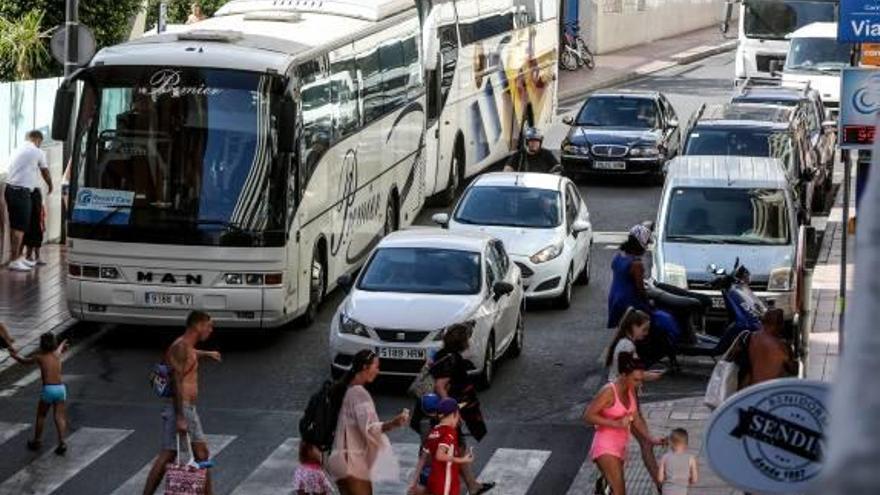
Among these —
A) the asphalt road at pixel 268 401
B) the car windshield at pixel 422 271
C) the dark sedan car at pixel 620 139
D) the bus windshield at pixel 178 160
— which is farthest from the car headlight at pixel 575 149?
the car windshield at pixel 422 271

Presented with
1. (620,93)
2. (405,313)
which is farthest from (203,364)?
(620,93)

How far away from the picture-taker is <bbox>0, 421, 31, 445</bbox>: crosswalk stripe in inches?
638

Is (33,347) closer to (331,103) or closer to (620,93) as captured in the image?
(331,103)

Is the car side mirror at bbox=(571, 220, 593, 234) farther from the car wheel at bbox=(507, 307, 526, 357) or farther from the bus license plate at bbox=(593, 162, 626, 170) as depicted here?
the bus license plate at bbox=(593, 162, 626, 170)

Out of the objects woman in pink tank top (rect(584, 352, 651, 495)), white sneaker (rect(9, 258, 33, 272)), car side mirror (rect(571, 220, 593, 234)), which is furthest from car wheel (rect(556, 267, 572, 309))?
woman in pink tank top (rect(584, 352, 651, 495))

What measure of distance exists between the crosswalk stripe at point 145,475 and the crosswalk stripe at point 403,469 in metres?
1.45

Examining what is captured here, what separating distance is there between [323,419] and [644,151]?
21.3m

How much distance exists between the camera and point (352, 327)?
17844 millimetres

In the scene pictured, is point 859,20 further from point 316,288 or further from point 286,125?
point 316,288

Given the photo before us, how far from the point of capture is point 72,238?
19828mm

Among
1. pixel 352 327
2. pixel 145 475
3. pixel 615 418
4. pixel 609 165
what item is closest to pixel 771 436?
pixel 615 418

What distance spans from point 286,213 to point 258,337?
1767 millimetres

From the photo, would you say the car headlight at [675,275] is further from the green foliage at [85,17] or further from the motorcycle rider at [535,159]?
the green foliage at [85,17]

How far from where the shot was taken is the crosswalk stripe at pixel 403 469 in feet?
47.9
